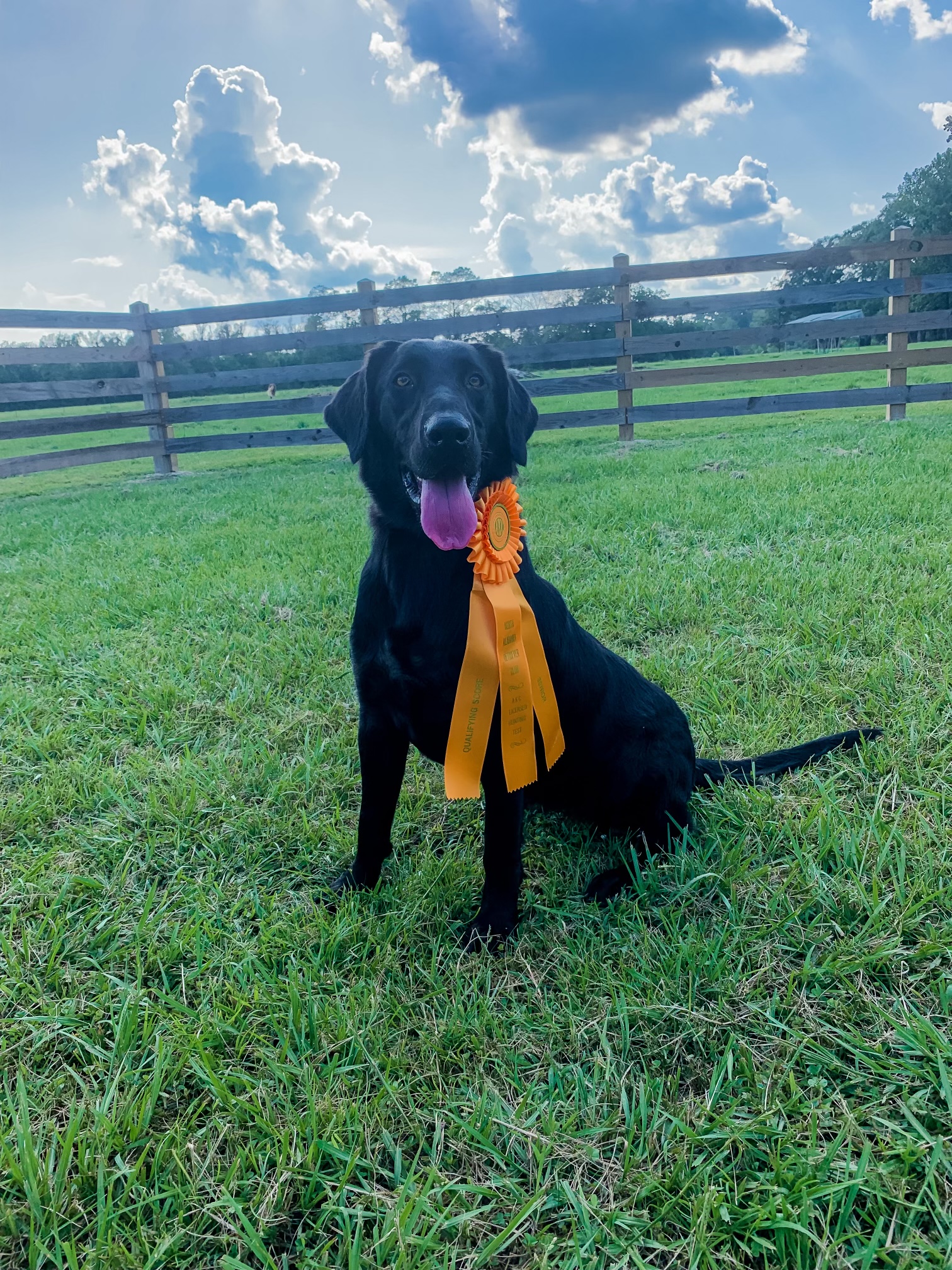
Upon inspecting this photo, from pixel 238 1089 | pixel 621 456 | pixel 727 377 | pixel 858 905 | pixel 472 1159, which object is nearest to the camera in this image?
pixel 472 1159

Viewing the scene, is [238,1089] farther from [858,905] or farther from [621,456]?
[621,456]

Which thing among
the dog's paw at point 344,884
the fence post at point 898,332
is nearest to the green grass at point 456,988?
the dog's paw at point 344,884

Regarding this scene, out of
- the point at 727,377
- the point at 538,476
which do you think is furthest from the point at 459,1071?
the point at 727,377

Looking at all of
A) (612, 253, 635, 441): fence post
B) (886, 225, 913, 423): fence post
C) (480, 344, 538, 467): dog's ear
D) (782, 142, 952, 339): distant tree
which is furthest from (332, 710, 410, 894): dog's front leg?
(782, 142, 952, 339): distant tree

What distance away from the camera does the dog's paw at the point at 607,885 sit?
1.83 m

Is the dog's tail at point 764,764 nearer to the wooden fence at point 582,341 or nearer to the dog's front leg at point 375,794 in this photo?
the dog's front leg at point 375,794

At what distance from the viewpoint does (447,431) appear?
5.70ft

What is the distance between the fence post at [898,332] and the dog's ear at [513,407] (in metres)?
8.17

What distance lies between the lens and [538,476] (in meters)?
6.97

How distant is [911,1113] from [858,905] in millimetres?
508

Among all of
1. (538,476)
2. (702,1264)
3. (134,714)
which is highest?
(538,476)

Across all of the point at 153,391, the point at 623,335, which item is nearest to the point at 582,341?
the point at 623,335

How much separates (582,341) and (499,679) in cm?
822

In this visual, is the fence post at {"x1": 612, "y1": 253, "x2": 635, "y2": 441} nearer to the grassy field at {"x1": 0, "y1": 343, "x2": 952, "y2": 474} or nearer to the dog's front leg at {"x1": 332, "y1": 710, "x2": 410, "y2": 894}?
the grassy field at {"x1": 0, "y1": 343, "x2": 952, "y2": 474}
